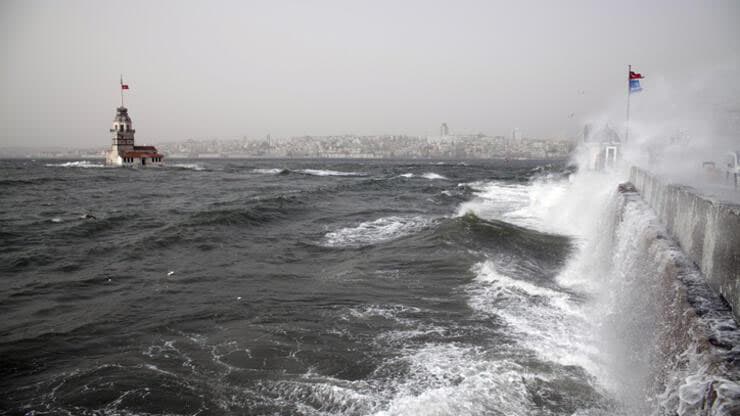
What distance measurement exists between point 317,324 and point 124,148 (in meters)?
84.1

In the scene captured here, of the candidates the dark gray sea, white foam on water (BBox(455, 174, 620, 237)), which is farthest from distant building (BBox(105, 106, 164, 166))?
white foam on water (BBox(455, 174, 620, 237))

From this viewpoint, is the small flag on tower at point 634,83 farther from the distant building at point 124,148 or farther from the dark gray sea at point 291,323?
the distant building at point 124,148

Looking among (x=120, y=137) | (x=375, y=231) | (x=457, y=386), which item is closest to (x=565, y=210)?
(x=375, y=231)

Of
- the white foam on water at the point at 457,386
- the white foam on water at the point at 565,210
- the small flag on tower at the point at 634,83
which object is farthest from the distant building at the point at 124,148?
the white foam on water at the point at 457,386

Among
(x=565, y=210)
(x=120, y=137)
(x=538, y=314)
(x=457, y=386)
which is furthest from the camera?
(x=120, y=137)

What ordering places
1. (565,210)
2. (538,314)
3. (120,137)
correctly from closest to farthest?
(538,314) → (565,210) → (120,137)

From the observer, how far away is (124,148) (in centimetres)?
8006

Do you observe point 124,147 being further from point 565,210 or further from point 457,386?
point 457,386

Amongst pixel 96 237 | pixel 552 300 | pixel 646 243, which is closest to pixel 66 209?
pixel 96 237

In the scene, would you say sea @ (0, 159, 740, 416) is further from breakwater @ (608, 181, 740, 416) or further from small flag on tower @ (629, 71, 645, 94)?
small flag on tower @ (629, 71, 645, 94)

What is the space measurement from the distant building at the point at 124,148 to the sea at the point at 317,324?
6852cm

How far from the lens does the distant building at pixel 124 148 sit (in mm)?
78375

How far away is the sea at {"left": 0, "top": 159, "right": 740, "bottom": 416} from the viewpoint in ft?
18.1

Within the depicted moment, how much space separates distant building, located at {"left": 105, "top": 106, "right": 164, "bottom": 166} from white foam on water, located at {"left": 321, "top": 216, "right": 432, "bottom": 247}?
71656mm
